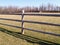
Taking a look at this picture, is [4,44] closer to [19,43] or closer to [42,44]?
[19,43]

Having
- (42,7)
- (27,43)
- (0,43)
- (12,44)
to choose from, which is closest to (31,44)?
(27,43)

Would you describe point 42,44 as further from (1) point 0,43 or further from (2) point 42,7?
(2) point 42,7

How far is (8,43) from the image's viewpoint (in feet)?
24.2

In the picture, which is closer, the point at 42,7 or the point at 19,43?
the point at 19,43

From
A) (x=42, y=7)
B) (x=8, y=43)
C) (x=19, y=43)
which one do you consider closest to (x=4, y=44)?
(x=8, y=43)

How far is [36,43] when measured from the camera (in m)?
7.24

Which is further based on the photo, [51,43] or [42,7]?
[42,7]

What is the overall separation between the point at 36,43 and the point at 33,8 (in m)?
118

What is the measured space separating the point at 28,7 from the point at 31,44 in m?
125

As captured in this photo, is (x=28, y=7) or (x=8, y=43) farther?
(x=28, y=7)

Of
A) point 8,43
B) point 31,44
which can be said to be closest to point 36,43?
point 31,44

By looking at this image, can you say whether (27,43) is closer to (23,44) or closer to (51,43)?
(23,44)

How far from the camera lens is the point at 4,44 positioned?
7.21 meters

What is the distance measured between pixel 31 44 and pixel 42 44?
504 mm
